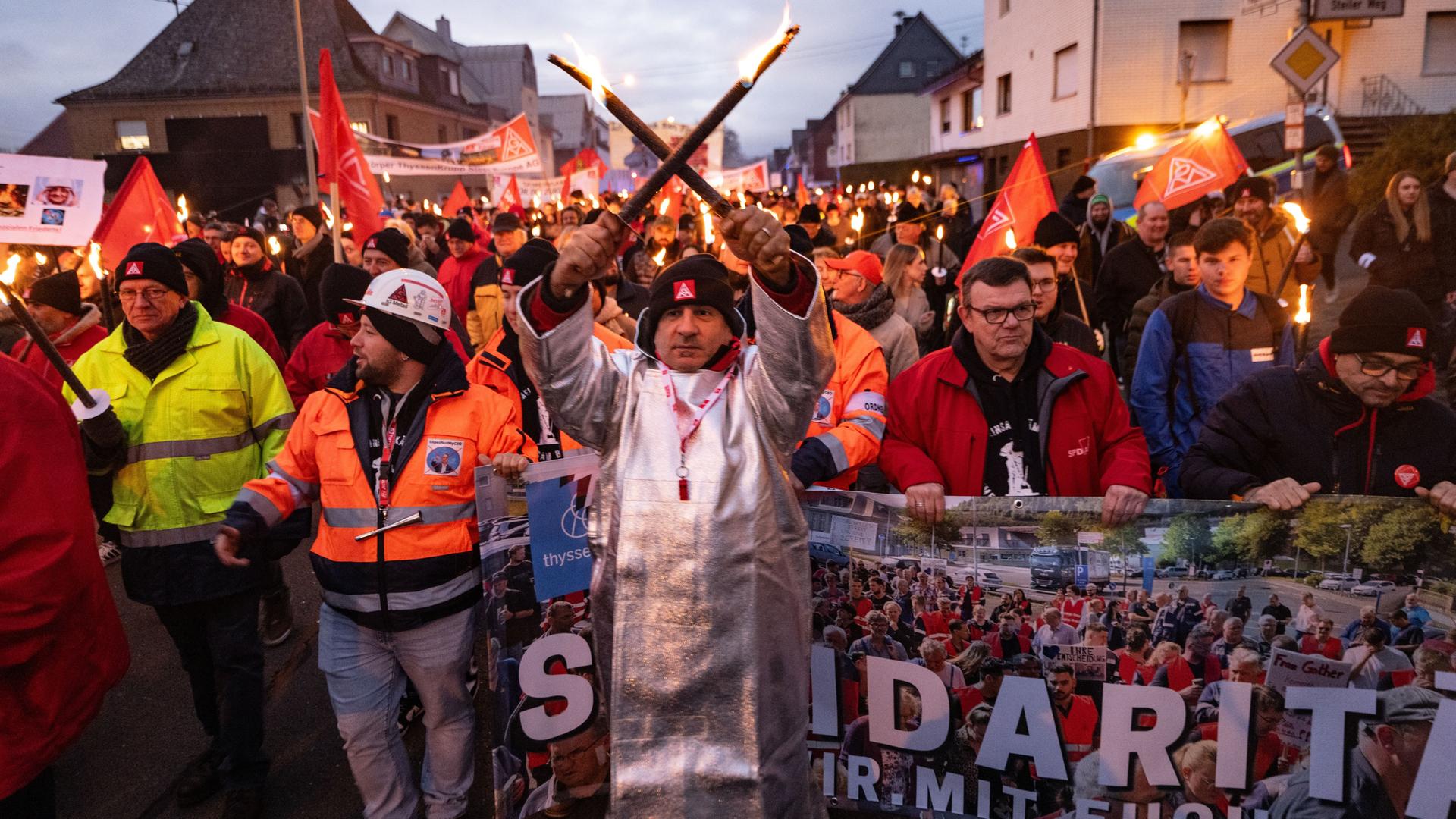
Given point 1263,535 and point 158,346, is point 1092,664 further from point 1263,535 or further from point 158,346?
point 158,346

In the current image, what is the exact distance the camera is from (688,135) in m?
2.18

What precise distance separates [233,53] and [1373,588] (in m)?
51.6

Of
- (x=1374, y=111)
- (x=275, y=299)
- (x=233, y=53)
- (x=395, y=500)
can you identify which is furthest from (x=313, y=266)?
(x=233, y=53)

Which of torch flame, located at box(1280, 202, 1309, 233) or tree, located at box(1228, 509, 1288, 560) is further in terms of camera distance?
torch flame, located at box(1280, 202, 1309, 233)

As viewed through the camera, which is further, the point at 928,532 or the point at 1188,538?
the point at 928,532

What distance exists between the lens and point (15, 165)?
5727 millimetres

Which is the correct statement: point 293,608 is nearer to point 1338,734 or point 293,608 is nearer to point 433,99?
point 1338,734

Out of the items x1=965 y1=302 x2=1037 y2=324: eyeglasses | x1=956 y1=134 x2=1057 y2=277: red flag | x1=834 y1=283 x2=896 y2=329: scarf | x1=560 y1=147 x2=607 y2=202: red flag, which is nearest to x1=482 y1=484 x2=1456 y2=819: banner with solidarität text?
x1=965 y1=302 x2=1037 y2=324: eyeglasses

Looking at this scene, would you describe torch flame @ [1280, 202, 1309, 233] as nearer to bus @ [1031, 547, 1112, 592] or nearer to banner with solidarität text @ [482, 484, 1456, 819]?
banner with solidarität text @ [482, 484, 1456, 819]

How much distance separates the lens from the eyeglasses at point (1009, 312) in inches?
138

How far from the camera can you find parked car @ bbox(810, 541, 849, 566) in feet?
11.7

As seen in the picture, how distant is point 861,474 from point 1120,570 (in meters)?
1.90

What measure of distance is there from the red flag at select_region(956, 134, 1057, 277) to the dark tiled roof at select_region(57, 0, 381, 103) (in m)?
41.1

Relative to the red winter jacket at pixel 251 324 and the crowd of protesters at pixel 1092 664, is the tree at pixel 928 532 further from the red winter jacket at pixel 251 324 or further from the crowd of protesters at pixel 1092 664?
the red winter jacket at pixel 251 324
